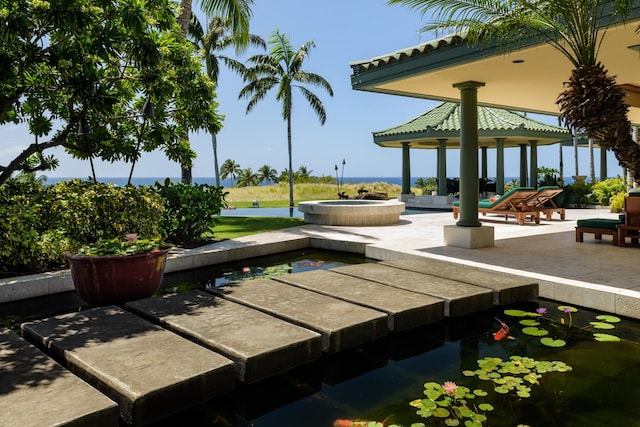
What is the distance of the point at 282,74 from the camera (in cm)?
2297

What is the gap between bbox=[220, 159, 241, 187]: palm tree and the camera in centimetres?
6481

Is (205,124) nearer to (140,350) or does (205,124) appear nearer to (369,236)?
(369,236)

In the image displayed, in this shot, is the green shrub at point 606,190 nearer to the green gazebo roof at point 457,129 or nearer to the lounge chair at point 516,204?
the green gazebo roof at point 457,129

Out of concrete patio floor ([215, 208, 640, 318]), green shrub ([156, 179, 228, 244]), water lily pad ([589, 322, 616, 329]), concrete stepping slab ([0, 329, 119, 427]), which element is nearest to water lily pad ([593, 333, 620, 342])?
water lily pad ([589, 322, 616, 329])

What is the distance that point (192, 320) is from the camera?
4.45m

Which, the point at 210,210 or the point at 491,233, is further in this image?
the point at 210,210

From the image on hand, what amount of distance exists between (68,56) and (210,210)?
4059mm

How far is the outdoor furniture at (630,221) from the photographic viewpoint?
27.0ft

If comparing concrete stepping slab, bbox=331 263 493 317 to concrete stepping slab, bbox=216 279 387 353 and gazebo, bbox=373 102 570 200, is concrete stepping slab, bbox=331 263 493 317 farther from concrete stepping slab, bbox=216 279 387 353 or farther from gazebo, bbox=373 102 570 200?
gazebo, bbox=373 102 570 200

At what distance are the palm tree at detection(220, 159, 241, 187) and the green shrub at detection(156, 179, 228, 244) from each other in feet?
185

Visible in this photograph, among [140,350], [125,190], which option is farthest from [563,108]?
[125,190]

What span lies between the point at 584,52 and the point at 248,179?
2261 inches

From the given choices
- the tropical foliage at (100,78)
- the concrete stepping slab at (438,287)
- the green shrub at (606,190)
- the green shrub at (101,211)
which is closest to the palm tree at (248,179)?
the green shrub at (606,190)

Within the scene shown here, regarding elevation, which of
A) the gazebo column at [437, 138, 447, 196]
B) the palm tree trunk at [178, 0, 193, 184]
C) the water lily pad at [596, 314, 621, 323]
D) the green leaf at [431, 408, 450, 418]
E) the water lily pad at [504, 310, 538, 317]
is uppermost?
the palm tree trunk at [178, 0, 193, 184]
